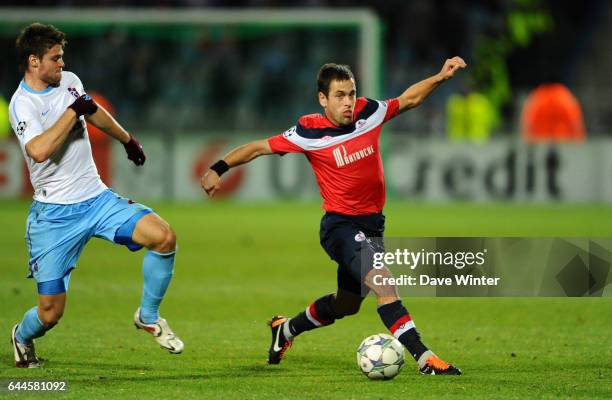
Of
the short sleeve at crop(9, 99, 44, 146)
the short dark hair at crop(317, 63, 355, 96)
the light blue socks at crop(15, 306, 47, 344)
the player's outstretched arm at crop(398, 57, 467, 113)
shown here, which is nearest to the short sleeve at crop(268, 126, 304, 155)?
the short dark hair at crop(317, 63, 355, 96)

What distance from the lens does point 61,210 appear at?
301 inches

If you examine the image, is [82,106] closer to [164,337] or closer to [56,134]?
[56,134]

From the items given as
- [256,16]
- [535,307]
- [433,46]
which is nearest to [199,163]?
[256,16]

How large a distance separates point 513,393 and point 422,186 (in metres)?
16.2

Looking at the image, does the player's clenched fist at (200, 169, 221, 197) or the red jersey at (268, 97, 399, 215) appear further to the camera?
the red jersey at (268, 97, 399, 215)

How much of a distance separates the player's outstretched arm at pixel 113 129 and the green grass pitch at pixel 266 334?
4.31 ft

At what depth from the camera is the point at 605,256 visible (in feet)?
27.0

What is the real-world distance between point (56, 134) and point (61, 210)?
601 millimetres

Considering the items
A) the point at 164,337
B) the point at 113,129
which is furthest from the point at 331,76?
the point at 164,337

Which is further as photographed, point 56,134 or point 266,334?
point 266,334

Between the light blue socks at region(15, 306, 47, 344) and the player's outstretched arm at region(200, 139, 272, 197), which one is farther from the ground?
the player's outstretched arm at region(200, 139, 272, 197)

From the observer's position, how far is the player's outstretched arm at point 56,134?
7.23 meters

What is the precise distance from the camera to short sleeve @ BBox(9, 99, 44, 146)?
24.3 feet

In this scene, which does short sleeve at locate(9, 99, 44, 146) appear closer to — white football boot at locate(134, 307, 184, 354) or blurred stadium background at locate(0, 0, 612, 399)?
white football boot at locate(134, 307, 184, 354)
